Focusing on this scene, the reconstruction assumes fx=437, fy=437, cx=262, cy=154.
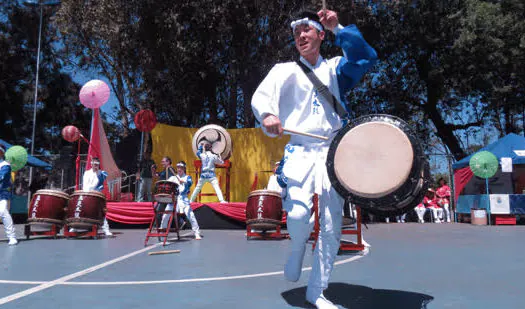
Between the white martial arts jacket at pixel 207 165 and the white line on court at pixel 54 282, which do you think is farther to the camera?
the white martial arts jacket at pixel 207 165

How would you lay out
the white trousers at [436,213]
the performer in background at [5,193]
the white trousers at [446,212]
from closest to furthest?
1. the performer in background at [5,193]
2. the white trousers at [436,213]
3. the white trousers at [446,212]

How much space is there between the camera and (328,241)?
314 cm

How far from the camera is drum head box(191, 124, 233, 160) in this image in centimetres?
1330

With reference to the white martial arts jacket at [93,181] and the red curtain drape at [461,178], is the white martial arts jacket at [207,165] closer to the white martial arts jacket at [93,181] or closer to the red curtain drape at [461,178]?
the white martial arts jacket at [93,181]

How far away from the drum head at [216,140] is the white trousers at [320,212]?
10.2 m

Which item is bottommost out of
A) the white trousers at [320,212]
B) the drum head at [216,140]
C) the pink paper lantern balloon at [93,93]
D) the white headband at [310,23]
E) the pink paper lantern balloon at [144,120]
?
the white trousers at [320,212]

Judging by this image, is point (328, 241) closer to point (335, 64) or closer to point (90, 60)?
point (335, 64)

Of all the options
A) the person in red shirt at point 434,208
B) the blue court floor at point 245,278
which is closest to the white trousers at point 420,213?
the person in red shirt at point 434,208

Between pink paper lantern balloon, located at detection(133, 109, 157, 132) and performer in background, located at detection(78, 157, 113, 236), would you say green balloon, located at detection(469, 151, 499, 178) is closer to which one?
pink paper lantern balloon, located at detection(133, 109, 157, 132)

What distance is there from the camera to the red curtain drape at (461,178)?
15.4 metres

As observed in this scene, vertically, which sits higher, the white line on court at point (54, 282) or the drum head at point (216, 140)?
the drum head at point (216, 140)

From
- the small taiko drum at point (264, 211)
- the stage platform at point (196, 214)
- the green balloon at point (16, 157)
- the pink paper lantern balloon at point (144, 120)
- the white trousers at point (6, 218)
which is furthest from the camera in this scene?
the pink paper lantern balloon at point (144, 120)

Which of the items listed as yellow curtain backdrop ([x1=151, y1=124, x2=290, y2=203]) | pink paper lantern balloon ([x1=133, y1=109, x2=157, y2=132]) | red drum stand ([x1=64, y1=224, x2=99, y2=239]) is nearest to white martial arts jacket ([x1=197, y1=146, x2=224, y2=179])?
yellow curtain backdrop ([x1=151, y1=124, x2=290, y2=203])

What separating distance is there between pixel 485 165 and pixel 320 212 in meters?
12.0
